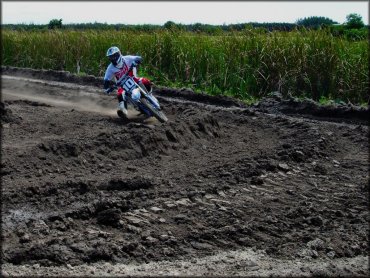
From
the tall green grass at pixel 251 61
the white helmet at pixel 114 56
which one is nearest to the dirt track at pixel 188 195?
the white helmet at pixel 114 56

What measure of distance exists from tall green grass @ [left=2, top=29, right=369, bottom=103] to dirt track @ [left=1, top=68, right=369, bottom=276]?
2.07 m

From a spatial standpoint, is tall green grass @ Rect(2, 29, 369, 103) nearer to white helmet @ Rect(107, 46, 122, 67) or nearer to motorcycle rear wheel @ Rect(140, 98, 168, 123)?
motorcycle rear wheel @ Rect(140, 98, 168, 123)

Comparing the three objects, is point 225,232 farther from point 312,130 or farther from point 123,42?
point 123,42

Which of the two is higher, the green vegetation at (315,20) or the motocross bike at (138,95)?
the green vegetation at (315,20)

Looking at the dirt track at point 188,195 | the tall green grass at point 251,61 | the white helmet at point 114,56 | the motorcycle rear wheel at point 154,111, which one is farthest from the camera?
the tall green grass at point 251,61

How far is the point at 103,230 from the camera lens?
5.51 m

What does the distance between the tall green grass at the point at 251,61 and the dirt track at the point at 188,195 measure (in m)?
2.07

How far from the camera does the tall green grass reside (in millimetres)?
12891

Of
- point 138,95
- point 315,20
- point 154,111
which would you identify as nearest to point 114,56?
point 138,95

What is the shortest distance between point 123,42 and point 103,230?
41.7ft

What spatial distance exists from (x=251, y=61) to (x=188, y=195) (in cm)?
828

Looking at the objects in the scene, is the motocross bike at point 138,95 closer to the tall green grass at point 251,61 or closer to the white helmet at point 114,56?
the white helmet at point 114,56

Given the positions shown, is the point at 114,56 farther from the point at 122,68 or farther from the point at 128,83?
the point at 128,83

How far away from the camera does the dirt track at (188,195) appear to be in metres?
4.99
